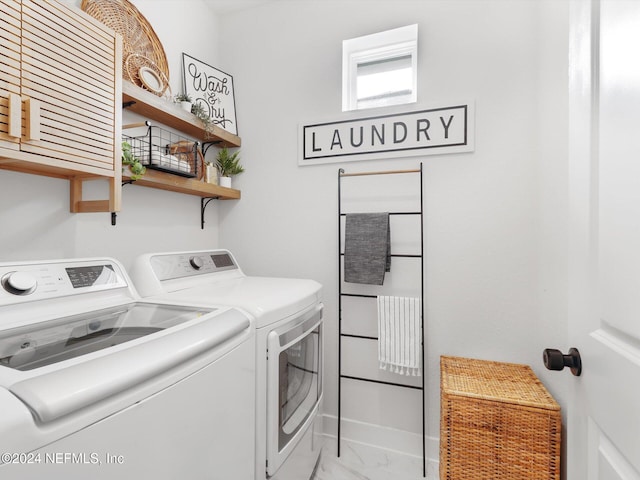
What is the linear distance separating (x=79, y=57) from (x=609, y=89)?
1.53 metres

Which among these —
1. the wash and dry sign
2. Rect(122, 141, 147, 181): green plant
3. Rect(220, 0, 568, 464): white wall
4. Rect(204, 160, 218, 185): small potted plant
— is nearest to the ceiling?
Rect(220, 0, 568, 464): white wall

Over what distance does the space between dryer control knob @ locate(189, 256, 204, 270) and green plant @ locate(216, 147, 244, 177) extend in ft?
2.30

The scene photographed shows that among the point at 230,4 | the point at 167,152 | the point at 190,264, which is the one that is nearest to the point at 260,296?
the point at 190,264

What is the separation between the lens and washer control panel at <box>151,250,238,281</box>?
1515 millimetres

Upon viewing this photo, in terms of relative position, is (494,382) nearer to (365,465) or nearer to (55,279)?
(365,465)

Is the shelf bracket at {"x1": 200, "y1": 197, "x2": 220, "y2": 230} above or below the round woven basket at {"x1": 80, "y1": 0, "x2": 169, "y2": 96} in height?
below

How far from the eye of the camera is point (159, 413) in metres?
0.71

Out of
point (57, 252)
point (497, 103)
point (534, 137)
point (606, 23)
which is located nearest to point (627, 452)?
point (606, 23)

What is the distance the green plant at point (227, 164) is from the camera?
2.21 meters

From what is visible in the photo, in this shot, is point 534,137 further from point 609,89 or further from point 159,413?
point 159,413

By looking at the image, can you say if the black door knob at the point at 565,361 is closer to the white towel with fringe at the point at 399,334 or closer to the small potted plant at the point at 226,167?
the white towel with fringe at the point at 399,334

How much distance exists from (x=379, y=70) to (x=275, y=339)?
1.85 metres

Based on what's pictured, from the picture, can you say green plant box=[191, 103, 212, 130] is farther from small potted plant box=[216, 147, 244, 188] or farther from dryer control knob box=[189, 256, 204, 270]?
dryer control knob box=[189, 256, 204, 270]

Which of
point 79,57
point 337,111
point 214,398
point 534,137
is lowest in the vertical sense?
point 214,398
